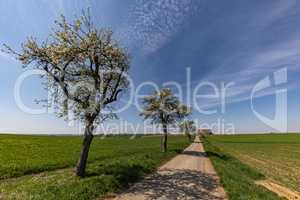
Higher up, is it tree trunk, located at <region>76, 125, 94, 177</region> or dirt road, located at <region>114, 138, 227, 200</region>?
tree trunk, located at <region>76, 125, 94, 177</region>

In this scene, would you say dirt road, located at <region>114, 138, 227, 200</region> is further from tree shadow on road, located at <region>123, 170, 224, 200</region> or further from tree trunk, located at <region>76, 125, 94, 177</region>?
tree trunk, located at <region>76, 125, 94, 177</region>

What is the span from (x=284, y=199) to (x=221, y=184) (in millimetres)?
3525

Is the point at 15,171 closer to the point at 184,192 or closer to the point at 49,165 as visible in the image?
the point at 49,165

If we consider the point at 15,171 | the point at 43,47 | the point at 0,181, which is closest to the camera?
the point at 43,47

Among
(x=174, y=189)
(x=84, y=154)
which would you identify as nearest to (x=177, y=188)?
(x=174, y=189)

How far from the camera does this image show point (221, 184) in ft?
51.2

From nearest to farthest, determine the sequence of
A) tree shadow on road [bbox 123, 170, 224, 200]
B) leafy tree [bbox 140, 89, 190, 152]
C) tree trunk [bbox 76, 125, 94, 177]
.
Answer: tree shadow on road [bbox 123, 170, 224, 200] → tree trunk [bbox 76, 125, 94, 177] → leafy tree [bbox 140, 89, 190, 152]

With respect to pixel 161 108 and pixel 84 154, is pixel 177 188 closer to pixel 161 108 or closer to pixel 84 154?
pixel 84 154

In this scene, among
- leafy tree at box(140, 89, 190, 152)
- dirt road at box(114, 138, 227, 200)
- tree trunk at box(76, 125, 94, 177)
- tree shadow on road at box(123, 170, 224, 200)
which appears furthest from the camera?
leafy tree at box(140, 89, 190, 152)

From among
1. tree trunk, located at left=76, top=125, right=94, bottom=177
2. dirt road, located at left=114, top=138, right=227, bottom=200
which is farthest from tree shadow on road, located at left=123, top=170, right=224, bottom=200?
tree trunk, located at left=76, top=125, right=94, bottom=177

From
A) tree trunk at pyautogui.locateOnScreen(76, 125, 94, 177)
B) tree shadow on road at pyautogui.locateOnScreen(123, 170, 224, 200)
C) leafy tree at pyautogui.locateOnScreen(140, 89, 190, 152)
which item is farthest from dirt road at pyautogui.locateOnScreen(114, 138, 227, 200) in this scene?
leafy tree at pyautogui.locateOnScreen(140, 89, 190, 152)

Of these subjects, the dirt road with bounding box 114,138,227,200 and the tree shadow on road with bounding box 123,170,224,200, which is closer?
the dirt road with bounding box 114,138,227,200

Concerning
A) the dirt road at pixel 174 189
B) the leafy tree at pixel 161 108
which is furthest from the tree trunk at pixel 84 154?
the leafy tree at pixel 161 108

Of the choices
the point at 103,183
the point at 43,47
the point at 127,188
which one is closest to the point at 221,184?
the point at 127,188
